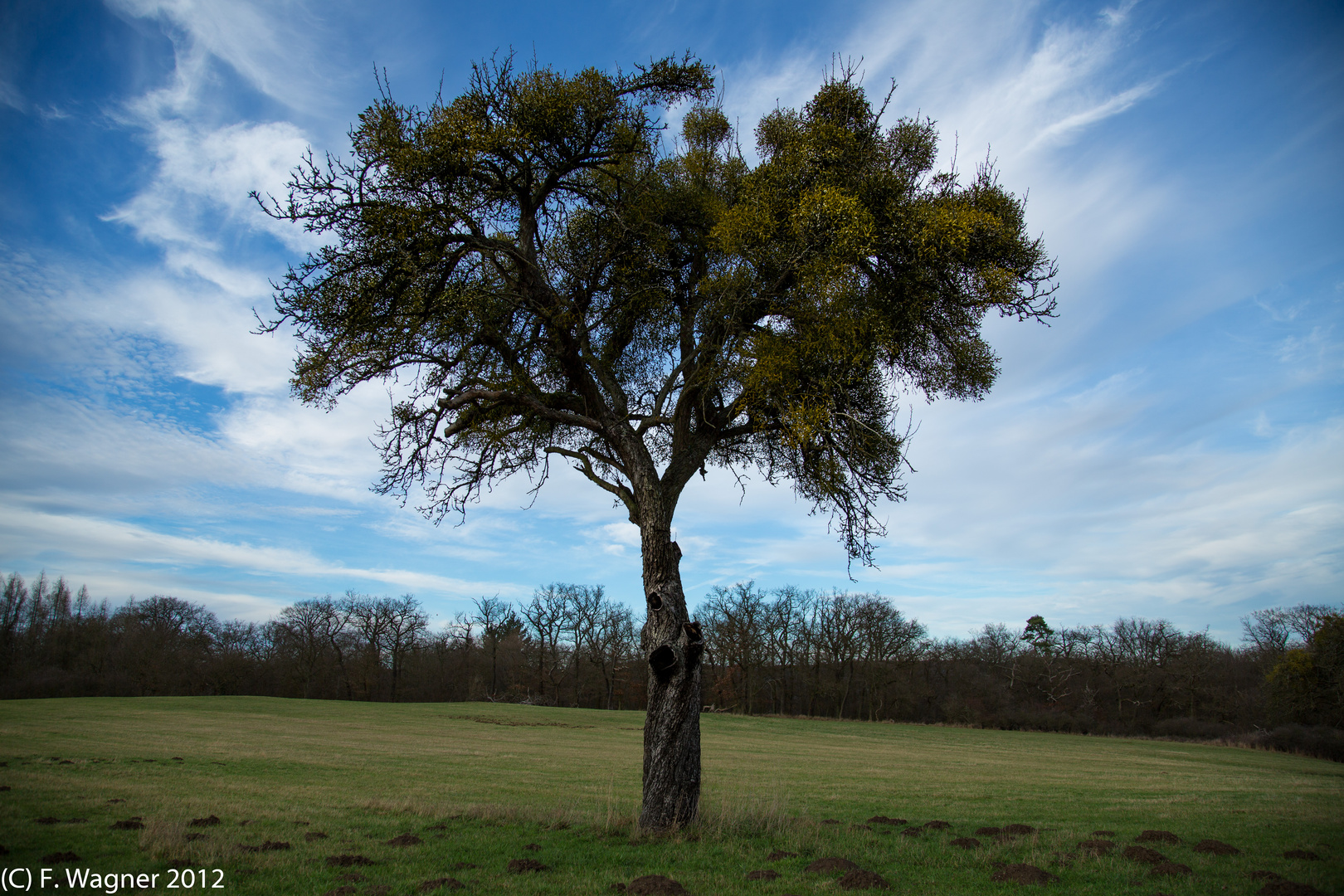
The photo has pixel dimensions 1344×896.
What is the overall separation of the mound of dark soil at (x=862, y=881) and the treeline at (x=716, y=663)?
6089 cm

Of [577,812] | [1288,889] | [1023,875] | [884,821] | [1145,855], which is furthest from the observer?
[884,821]

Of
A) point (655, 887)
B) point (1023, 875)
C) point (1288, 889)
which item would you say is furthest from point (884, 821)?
point (655, 887)

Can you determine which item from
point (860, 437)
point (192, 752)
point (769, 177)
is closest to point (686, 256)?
point (769, 177)

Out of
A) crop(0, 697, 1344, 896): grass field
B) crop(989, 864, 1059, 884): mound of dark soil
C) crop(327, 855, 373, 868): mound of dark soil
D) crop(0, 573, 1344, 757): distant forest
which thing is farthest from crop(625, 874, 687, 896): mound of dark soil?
crop(0, 573, 1344, 757): distant forest

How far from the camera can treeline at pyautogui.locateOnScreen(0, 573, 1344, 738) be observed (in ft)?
200

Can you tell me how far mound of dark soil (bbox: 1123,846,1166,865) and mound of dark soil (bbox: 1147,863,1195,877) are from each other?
24 centimetres

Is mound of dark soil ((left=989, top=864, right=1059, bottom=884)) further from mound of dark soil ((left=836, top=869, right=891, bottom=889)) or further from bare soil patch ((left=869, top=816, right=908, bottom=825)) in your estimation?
bare soil patch ((left=869, top=816, right=908, bottom=825))

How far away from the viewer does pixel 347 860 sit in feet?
23.5

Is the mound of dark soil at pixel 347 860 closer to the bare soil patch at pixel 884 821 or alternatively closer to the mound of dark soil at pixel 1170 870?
the bare soil patch at pixel 884 821

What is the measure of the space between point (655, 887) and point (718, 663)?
67.2m

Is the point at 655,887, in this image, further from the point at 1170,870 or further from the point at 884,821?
the point at 884,821

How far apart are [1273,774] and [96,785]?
40.0 metres

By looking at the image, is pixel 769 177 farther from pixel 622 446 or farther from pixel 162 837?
pixel 162 837

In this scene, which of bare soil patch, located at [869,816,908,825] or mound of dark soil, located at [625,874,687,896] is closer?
mound of dark soil, located at [625,874,687,896]
